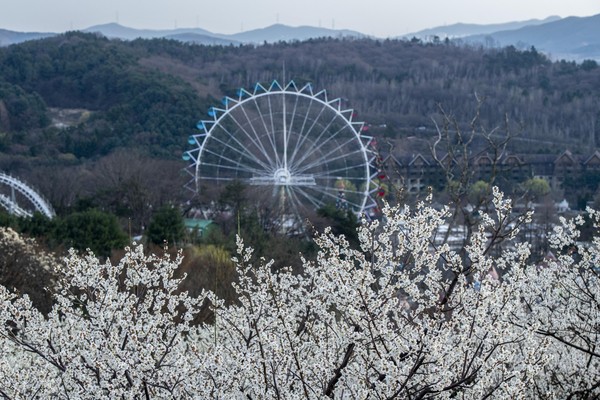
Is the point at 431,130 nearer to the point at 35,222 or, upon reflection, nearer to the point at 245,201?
the point at 245,201

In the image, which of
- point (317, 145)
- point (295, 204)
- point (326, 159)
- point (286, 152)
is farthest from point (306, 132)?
point (295, 204)

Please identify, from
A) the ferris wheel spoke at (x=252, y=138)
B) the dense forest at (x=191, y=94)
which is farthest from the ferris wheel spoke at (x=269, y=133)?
the dense forest at (x=191, y=94)

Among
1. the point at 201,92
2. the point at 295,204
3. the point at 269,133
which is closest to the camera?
the point at 295,204

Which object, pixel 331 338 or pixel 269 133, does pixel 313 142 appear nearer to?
pixel 269 133

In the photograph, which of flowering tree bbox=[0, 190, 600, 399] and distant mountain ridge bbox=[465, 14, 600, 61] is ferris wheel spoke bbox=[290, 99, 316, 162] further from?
distant mountain ridge bbox=[465, 14, 600, 61]

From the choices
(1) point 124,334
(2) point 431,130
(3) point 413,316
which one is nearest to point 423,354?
(3) point 413,316

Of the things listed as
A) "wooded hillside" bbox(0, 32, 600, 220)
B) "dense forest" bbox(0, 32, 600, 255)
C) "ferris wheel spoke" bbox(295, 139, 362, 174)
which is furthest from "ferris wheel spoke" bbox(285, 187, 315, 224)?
"wooded hillside" bbox(0, 32, 600, 220)
